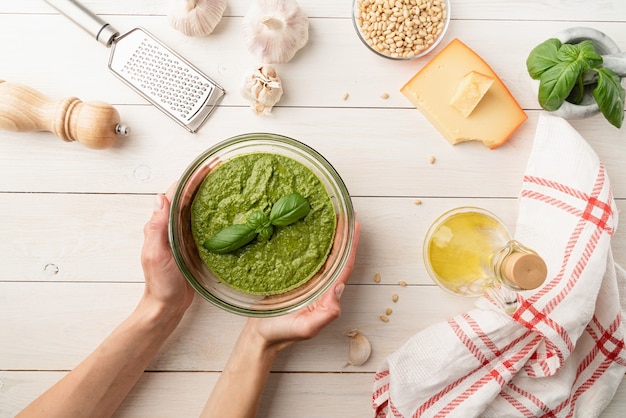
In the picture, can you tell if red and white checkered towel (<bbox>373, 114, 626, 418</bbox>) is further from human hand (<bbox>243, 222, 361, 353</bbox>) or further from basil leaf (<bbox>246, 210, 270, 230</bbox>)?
basil leaf (<bbox>246, 210, 270, 230</bbox>)

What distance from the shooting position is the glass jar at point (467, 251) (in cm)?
139

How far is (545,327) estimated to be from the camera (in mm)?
1354

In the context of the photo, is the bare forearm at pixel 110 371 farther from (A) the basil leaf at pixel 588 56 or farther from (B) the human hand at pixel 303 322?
(A) the basil leaf at pixel 588 56

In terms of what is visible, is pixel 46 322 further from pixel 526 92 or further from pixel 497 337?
pixel 526 92

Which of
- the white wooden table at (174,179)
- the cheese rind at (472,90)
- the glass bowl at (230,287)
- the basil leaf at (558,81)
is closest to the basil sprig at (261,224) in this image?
the glass bowl at (230,287)

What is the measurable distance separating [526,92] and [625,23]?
1.17 feet

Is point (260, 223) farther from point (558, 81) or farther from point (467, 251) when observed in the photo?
point (558, 81)

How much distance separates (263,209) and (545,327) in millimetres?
790

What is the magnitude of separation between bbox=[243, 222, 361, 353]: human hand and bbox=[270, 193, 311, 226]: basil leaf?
0.23 m

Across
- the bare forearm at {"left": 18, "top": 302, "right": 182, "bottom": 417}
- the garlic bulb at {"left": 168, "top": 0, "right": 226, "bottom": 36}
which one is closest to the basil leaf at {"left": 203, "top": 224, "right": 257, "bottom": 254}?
the bare forearm at {"left": 18, "top": 302, "right": 182, "bottom": 417}

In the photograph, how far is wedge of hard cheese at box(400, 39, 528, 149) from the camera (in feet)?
4.81

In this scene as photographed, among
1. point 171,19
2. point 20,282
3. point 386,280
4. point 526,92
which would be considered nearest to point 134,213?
point 20,282

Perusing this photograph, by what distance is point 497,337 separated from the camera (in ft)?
4.54

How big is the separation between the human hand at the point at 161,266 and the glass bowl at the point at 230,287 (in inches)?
5.4
